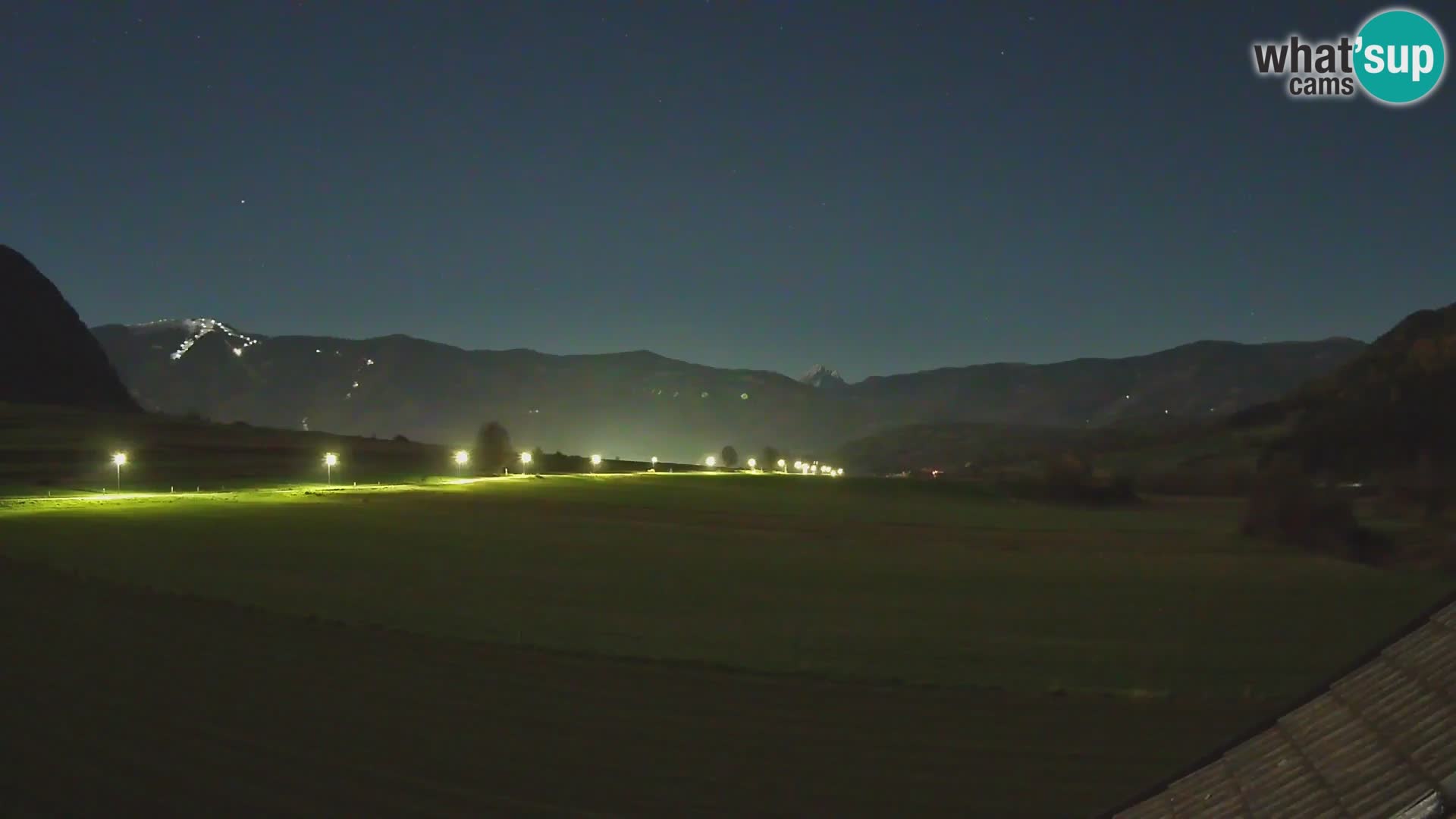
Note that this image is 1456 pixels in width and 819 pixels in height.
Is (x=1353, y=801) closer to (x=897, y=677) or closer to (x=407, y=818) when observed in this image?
(x=407, y=818)

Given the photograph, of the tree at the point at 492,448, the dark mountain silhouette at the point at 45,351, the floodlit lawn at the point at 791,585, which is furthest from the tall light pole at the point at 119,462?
the dark mountain silhouette at the point at 45,351

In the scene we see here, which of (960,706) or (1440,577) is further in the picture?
(1440,577)

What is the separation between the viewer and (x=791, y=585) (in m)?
28.9

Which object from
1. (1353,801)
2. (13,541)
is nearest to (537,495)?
(13,541)

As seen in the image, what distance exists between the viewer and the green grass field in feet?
37.9

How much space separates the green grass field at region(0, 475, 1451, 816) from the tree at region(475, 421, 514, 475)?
59.1 metres

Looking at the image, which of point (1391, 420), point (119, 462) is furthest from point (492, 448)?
point (1391, 420)

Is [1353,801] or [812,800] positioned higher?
[1353,801]

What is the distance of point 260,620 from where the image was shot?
19.3 m

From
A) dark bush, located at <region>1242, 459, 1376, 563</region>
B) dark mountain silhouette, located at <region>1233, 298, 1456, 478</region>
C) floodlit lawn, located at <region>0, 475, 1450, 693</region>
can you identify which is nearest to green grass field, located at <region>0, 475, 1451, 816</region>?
floodlit lawn, located at <region>0, 475, 1450, 693</region>

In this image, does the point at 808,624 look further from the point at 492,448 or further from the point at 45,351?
the point at 45,351

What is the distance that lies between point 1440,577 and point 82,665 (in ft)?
119

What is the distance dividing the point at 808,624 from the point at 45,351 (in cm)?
14393

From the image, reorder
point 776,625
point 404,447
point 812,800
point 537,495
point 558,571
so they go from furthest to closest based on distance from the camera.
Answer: point 404,447 < point 537,495 < point 558,571 < point 776,625 < point 812,800
